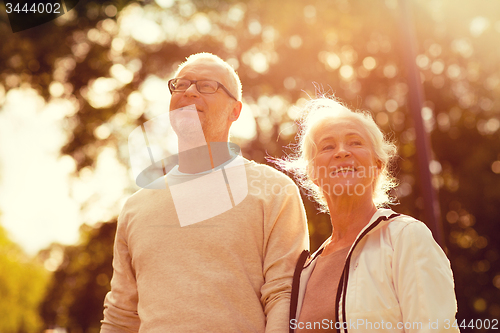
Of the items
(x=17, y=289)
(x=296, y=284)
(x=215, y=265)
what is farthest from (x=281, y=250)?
(x=17, y=289)

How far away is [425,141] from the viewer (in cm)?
546

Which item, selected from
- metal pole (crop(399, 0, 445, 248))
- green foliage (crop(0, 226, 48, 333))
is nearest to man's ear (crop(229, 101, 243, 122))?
metal pole (crop(399, 0, 445, 248))

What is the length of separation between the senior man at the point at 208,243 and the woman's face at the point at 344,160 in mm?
235

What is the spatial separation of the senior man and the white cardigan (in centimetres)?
→ 46

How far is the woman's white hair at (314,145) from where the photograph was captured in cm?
310

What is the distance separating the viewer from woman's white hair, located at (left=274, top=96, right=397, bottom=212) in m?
3.10

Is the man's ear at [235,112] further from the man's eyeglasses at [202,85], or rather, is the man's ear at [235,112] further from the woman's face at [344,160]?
the woman's face at [344,160]

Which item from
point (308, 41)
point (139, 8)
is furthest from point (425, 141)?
point (139, 8)

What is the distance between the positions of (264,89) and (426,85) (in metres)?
3.77

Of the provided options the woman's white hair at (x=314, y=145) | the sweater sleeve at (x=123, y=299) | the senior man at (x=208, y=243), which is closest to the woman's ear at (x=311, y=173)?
the woman's white hair at (x=314, y=145)

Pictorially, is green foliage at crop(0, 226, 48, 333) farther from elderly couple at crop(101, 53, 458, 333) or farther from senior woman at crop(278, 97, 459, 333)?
senior woman at crop(278, 97, 459, 333)

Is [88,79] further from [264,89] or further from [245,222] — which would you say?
[245,222]

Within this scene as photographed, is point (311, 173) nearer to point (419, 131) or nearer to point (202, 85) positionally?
point (202, 85)

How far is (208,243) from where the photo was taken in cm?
289
